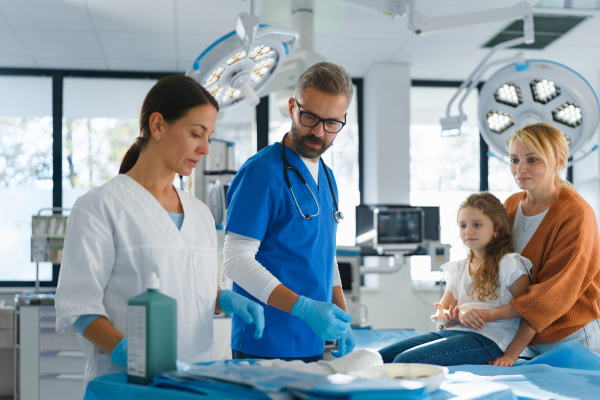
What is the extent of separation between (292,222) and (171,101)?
474 millimetres

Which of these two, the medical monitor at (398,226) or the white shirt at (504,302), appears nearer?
the white shirt at (504,302)

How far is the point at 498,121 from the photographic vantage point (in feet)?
8.41

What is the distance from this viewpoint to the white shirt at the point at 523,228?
1900mm

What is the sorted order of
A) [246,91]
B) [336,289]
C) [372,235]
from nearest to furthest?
[336,289] < [246,91] < [372,235]

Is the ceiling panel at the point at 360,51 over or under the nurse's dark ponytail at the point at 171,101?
over

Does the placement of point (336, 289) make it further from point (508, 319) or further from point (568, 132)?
point (568, 132)

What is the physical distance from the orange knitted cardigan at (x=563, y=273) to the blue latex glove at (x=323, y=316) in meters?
0.87

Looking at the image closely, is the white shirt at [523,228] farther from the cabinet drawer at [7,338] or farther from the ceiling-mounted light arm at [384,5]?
the cabinet drawer at [7,338]

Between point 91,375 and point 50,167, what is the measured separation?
12.5 feet

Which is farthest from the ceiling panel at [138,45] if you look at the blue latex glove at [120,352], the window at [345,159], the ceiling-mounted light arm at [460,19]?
the blue latex glove at [120,352]

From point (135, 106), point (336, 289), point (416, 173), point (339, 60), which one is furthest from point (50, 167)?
point (336, 289)

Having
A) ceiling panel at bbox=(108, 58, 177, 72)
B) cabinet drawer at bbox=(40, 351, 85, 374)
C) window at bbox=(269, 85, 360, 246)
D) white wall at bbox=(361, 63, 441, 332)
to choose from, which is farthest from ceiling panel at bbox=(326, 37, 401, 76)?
cabinet drawer at bbox=(40, 351, 85, 374)

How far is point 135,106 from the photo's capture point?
4605 mm

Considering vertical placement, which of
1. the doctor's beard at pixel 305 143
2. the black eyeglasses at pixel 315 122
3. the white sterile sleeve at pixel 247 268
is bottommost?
the white sterile sleeve at pixel 247 268
